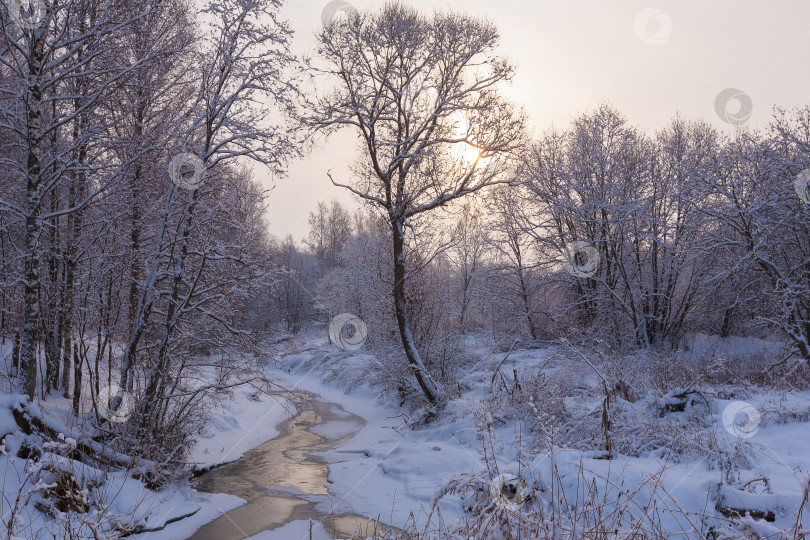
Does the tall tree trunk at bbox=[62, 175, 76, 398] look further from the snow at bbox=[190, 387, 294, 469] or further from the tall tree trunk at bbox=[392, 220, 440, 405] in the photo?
the tall tree trunk at bbox=[392, 220, 440, 405]

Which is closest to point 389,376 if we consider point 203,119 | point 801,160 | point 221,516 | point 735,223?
point 221,516

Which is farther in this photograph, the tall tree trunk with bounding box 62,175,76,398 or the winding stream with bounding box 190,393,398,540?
the tall tree trunk with bounding box 62,175,76,398

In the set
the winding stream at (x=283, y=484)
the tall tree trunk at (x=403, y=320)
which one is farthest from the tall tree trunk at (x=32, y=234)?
the tall tree trunk at (x=403, y=320)

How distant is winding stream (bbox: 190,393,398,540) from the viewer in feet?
24.8

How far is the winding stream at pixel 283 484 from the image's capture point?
7.55m

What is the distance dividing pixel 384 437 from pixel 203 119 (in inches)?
366

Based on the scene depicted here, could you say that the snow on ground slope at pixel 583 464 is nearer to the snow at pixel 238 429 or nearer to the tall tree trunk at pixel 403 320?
the tall tree trunk at pixel 403 320

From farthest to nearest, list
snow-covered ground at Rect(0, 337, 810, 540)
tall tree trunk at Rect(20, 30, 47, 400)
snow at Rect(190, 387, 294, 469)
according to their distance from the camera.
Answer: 1. snow at Rect(190, 387, 294, 469)
2. tall tree trunk at Rect(20, 30, 47, 400)
3. snow-covered ground at Rect(0, 337, 810, 540)

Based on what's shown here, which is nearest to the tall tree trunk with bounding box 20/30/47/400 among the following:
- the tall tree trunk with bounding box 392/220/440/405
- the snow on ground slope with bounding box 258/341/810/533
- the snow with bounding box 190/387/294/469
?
the snow with bounding box 190/387/294/469

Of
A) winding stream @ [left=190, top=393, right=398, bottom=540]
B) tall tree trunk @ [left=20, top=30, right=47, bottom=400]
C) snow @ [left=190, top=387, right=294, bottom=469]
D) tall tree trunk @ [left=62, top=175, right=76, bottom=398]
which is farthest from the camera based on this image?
snow @ [left=190, top=387, right=294, bottom=469]

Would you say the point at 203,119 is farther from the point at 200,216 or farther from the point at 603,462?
the point at 603,462

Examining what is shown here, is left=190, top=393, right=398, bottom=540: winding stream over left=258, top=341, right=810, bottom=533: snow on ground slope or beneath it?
beneath

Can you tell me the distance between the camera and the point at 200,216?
1011 cm

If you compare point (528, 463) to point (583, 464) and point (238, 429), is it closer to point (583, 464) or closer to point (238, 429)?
point (583, 464)
